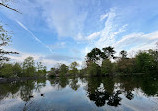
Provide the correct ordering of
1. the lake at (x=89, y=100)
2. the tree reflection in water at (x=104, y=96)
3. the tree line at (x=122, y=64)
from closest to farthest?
the lake at (x=89, y=100) < the tree reflection in water at (x=104, y=96) < the tree line at (x=122, y=64)

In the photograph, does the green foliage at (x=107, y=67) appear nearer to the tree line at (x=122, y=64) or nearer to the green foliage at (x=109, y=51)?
the tree line at (x=122, y=64)

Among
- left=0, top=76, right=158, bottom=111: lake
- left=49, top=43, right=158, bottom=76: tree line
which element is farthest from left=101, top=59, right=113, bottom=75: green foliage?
left=0, top=76, right=158, bottom=111: lake

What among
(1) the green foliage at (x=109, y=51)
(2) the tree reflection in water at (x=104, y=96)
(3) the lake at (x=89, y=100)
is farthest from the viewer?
(1) the green foliage at (x=109, y=51)

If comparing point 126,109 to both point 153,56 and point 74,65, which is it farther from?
point 74,65

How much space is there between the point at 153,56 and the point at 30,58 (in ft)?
244

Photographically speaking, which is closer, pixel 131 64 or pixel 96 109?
pixel 96 109

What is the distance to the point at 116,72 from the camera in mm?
61219

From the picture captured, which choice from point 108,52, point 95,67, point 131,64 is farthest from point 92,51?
point 131,64

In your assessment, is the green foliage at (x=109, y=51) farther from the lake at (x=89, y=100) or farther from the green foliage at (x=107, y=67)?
the lake at (x=89, y=100)

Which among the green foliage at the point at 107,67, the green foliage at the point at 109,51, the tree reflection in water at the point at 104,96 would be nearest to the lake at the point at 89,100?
the tree reflection in water at the point at 104,96

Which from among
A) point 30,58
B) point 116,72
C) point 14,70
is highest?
point 30,58

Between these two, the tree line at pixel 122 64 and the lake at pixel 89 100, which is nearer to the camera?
the lake at pixel 89 100

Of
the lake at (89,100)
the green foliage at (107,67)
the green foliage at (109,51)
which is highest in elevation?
the green foliage at (109,51)

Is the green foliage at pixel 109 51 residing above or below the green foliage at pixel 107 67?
above
